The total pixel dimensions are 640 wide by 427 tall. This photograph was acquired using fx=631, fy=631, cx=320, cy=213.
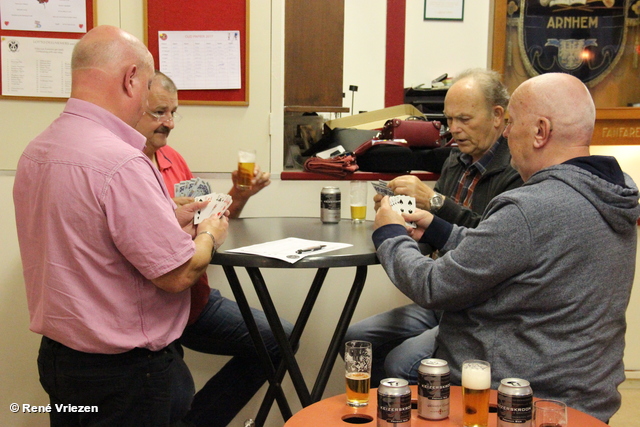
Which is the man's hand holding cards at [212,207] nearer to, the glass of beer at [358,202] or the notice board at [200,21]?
the glass of beer at [358,202]

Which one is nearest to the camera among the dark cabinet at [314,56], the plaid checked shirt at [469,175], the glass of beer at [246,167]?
the plaid checked shirt at [469,175]

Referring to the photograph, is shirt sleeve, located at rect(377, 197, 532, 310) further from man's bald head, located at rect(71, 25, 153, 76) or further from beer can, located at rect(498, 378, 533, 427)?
man's bald head, located at rect(71, 25, 153, 76)

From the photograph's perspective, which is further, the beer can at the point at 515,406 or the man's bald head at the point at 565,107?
the man's bald head at the point at 565,107

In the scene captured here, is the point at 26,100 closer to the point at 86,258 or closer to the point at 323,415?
the point at 86,258

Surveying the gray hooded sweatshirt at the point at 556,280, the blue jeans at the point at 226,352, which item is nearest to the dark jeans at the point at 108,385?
the blue jeans at the point at 226,352

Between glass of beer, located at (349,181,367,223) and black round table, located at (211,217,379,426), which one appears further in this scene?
glass of beer, located at (349,181,367,223)

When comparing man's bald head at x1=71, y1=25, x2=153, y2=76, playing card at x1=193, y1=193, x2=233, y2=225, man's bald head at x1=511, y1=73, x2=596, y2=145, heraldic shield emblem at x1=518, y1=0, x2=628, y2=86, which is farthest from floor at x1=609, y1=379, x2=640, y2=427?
man's bald head at x1=71, y1=25, x2=153, y2=76

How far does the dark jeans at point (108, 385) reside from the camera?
167 centimetres

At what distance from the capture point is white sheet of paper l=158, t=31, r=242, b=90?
2818mm

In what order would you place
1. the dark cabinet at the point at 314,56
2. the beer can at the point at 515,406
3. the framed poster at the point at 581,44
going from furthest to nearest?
the framed poster at the point at 581,44, the dark cabinet at the point at 314,56, the beer can at the point at 515,406

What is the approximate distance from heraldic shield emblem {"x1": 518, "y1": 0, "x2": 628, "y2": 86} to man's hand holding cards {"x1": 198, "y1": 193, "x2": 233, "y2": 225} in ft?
8.29

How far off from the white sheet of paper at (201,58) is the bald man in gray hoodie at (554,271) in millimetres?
1585

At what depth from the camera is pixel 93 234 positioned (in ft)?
5.23

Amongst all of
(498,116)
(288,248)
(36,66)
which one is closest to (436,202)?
(498,116)
